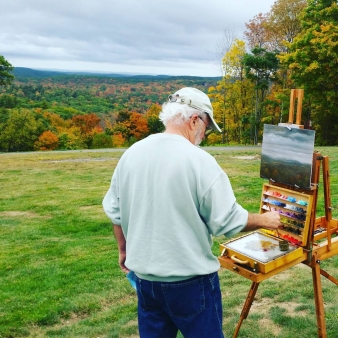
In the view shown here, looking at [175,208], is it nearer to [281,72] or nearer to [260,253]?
[260,253]

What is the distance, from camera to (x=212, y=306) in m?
2.02

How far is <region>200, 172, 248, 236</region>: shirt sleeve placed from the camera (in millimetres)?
1858

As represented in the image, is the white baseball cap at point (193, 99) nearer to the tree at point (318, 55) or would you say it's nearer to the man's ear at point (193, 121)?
the man's ear at point (193, 121)

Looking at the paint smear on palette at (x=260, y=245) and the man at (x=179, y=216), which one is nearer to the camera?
the man at (x=179, y=216)

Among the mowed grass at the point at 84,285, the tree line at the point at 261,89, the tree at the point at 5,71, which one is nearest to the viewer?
the mowed grass at the point at 84,285

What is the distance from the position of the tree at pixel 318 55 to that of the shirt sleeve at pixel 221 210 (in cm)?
2072

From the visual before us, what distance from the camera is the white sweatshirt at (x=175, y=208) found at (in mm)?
1858

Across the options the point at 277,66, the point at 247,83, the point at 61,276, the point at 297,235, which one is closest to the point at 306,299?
the point at 297,235

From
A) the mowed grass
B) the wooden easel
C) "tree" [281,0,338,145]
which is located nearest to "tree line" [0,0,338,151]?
"tree" [281,0,338,145]

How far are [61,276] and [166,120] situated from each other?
12.4 feet

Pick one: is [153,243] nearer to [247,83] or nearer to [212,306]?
[212,306]

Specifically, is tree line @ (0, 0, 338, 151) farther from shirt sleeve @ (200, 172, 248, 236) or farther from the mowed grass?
shirt sleeve @ (200, 172, 248, 236)

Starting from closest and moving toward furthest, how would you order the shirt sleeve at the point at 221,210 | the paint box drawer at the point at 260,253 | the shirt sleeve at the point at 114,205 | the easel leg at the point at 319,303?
the shirt sleeve at the point at 221,210, the shirt sleeve at the point at 114,205, the paint box drawer at the point at 260,253, the easel leg at the point at 319,303

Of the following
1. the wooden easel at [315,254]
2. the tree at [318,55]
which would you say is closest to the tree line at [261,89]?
the tree at [318,55]
